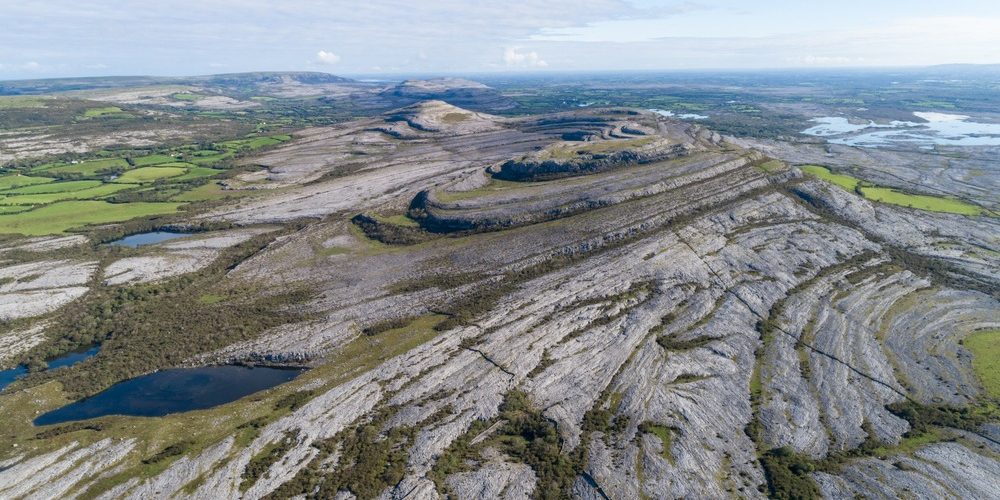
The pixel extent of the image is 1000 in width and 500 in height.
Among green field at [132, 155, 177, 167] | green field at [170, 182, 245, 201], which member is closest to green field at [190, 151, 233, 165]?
green field at [132, 155, 177, 167]

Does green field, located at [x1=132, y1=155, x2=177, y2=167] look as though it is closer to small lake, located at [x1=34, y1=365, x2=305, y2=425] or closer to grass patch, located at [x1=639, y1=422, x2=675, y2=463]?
small lake, located at [x1=34, y1=365, x2=305, y2=425]

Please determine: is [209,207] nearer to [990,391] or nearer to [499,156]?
[499,156]

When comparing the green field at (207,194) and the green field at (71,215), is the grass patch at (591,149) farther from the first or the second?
the green field at (71,215)

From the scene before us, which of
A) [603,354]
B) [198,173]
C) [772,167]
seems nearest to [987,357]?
[603,354]

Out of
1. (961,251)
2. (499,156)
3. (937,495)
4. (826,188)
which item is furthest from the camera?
(499,156)

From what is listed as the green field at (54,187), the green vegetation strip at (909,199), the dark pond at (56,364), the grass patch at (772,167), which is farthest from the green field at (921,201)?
the green field at (54,187)

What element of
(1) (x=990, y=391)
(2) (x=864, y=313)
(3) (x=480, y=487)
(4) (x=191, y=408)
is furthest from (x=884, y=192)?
(4) (x=191, y=408)

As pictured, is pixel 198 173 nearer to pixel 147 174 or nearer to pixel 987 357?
pixel 147 174
